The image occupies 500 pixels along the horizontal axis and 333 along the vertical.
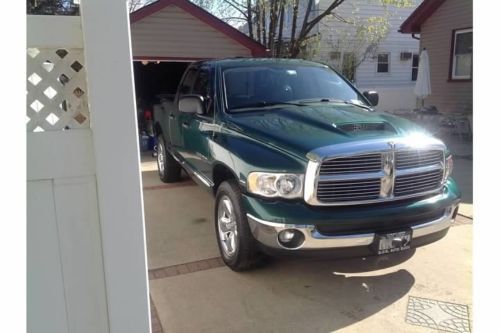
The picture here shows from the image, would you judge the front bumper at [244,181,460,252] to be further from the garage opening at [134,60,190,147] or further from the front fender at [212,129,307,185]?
the garage opening at [134,60,190,147]

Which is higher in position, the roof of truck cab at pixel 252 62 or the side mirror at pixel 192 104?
the roof of truck cab at pixel 252 62

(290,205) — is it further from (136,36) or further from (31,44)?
(136,36)

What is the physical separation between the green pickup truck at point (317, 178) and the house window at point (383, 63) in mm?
18554

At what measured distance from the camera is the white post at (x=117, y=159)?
1.99 m

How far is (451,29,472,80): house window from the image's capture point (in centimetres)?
1259

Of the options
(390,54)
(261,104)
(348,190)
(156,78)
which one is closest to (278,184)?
(348,190)

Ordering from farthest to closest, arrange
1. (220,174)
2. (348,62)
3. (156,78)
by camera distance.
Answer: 1. (348,62)
2. (156,78)
3. (220,174)

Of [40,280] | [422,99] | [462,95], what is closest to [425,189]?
[40,280]

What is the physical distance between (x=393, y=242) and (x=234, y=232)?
137 cm

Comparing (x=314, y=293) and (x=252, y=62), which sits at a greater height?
(x=252, y=62)

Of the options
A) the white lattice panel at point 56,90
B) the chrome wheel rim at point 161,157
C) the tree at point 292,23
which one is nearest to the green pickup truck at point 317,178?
the white lattice panel at point 56,90

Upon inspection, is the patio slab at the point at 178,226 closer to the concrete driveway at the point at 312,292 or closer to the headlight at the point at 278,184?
the concrete driveway at the point at 312,292

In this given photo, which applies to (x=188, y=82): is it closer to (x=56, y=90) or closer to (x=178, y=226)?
(x=178, y=226)

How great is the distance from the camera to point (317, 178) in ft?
10.4
